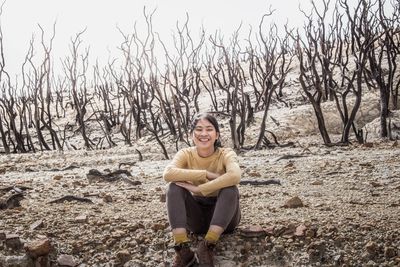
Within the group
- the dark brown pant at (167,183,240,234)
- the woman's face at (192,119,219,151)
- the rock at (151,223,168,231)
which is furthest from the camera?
the rock at (151,223,168,231)

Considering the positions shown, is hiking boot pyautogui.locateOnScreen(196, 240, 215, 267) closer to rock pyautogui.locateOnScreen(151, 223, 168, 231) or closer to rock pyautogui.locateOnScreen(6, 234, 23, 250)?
rock pyautogui.locateOnScreen(151, 223, 168, 231)

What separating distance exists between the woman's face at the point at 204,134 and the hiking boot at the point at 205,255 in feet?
2.04

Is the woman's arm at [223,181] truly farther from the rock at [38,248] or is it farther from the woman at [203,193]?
the rock at [38,248]

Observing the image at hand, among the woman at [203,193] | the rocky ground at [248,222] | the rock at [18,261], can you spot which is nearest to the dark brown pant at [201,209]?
the woman at [203,193]

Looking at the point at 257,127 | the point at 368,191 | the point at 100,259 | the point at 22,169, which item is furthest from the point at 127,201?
the point at 257,127

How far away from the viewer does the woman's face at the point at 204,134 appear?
2.58 metres

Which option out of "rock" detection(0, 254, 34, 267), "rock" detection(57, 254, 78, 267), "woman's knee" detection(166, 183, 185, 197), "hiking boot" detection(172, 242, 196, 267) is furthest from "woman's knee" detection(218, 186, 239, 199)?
"rock" detection(0, 254, 34, 267)

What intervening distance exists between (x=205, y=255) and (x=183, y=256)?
0.13m

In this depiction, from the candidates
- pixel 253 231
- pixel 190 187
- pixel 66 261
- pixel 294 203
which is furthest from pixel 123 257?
pixel 294 203

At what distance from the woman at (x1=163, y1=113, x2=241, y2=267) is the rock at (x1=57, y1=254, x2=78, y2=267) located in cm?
64

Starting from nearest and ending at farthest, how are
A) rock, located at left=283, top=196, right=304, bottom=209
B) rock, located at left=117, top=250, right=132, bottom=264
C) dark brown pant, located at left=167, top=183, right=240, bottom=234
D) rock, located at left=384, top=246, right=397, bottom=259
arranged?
rock, located at left=384, top=246, right=397, bottom=259 < dark brown pant, located at left=167, top=183, right=240, bottom=234 < rock, located at left=117, top=250, right=132, bottom=264 < rock, located at left=283, top=196, right=304, bottom=209

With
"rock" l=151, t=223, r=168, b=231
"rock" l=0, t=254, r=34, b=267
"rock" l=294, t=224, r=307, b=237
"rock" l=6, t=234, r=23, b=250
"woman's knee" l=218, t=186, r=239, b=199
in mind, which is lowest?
"rock" l=294, t=224, r=307, b=237

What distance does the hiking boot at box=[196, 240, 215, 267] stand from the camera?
2.22m

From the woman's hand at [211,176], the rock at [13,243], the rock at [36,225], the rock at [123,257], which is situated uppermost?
the woman's hand at [211,176]
